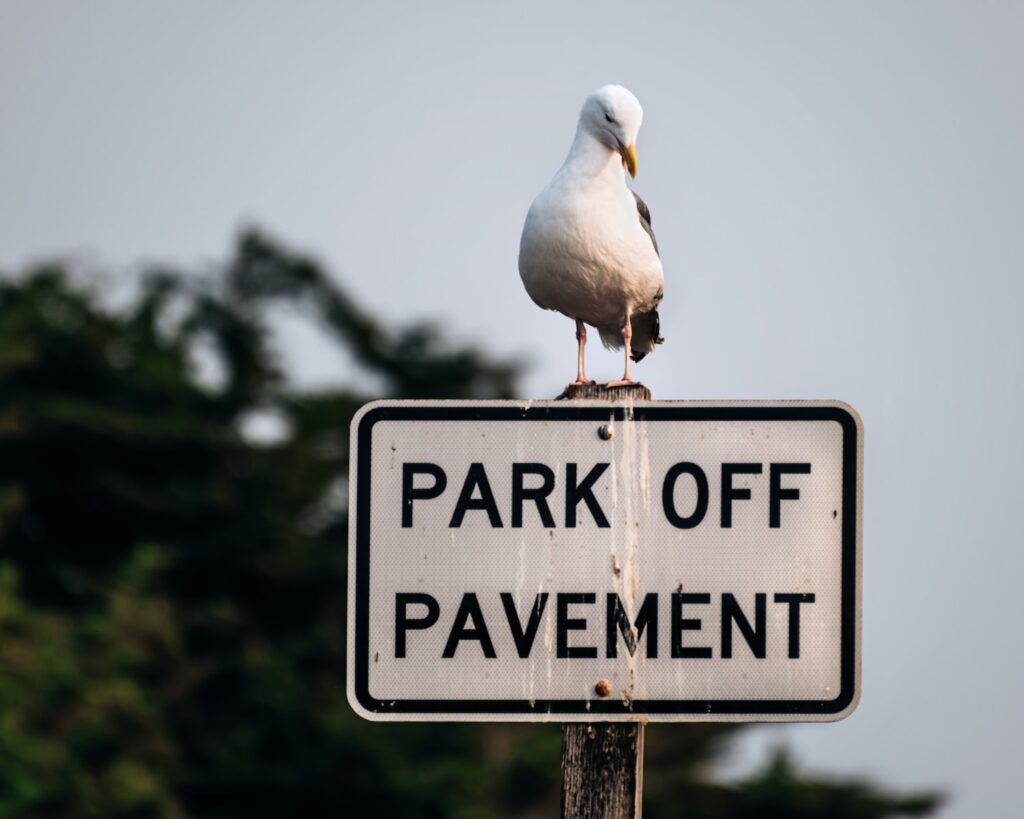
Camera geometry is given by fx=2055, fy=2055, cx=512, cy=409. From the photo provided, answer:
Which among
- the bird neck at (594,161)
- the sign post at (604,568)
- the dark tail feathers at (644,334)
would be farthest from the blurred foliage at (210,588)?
the sign post at (604,568)

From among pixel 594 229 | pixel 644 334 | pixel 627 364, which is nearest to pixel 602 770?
pixel 627 364

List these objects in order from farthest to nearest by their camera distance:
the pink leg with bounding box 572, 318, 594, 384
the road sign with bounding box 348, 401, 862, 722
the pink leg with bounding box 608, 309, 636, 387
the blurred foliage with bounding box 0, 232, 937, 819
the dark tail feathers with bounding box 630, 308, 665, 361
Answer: the blurred foliage with bounding box 0, 232, 937, 819, the dark tail feathers with bounding box 630, 308, 665, 361, the pink leg with bounding box 572, 318, 594, 384, the pink leg with bounding box 608, 309, 636, 387, the road sign with bounding box 348, 401, 862, 722

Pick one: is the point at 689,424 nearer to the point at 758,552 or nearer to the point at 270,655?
the point at 758,552

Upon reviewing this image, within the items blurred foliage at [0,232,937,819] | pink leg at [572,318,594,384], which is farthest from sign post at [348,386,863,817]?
blurred foliage at [0,232,937,819]

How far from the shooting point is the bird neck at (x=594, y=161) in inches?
206

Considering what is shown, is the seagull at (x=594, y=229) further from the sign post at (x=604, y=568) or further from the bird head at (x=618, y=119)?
the sign post at (x=604, y=568)

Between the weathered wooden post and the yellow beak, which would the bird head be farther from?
the weathered wooden post

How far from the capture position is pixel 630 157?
5.22 meters

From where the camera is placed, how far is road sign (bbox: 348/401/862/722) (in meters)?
3.93

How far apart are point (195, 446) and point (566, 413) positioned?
954 inches

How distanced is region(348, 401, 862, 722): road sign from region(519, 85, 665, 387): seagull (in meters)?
1.10

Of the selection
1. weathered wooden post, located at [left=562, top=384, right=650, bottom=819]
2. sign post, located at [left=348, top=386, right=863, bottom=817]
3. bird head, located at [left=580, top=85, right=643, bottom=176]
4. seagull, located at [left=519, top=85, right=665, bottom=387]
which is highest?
bird head, located at [left=580, top=85, right=643, bottom=176]

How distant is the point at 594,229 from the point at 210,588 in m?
22.3

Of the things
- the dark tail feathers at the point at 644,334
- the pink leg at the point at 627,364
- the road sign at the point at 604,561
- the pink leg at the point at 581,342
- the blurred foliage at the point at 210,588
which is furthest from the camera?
the blurred foliage at the point at 210,588
